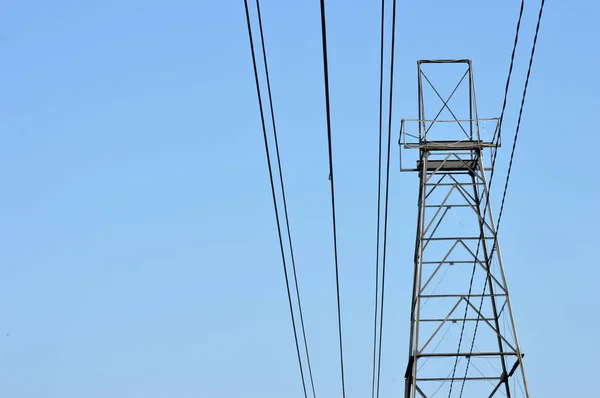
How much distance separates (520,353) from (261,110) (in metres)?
15.3

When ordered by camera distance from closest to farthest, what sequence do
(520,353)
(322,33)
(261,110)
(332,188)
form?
(322,33), (261,110), (332,188), (520,353)

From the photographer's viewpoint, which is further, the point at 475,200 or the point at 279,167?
the point at 475,200

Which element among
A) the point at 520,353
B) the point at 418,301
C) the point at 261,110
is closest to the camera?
the point at 261,110

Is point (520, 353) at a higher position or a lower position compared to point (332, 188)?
lower

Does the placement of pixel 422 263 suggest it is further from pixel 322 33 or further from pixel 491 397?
pixel 322 33

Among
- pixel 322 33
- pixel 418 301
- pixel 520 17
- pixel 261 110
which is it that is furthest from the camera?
pixel 418 301

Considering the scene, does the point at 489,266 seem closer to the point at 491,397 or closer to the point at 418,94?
the point at 491,397

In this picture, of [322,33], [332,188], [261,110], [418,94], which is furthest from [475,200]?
[322,33]

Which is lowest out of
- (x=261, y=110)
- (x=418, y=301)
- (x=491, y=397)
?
(x=491, y=397)

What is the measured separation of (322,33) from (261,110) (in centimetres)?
267

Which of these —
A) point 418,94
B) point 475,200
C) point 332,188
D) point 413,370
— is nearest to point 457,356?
point 413,370

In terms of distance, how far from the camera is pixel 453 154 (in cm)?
2880

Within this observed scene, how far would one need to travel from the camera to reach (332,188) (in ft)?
50.3

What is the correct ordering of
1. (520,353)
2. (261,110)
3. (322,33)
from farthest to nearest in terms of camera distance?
1. (520,353)
2. (261,110)
3. (322,33)
